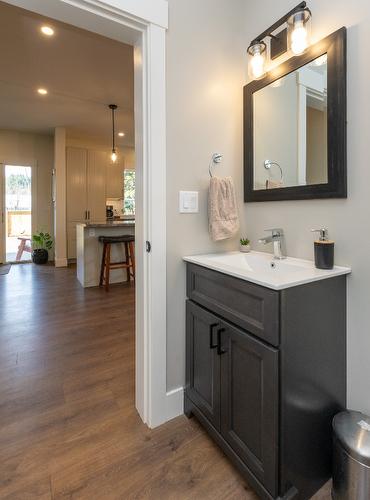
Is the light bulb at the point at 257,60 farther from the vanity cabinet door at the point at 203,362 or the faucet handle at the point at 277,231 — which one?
the vanity cabinet door at the point at 203,362

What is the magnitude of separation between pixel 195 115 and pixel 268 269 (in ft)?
3.04

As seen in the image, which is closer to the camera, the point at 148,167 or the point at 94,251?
the point at 148,167

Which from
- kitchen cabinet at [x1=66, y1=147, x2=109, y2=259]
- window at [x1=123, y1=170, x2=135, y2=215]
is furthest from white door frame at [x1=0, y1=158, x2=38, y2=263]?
window at [x1=123, y1=170, x2=135, y2=215]

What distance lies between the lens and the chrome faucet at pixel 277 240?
4.93ft

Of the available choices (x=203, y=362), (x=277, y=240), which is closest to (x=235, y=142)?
(x=277, y=240)

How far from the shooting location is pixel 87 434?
1.46 meters

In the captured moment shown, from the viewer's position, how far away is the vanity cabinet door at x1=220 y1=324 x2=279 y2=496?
101cm

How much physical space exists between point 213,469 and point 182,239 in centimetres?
109

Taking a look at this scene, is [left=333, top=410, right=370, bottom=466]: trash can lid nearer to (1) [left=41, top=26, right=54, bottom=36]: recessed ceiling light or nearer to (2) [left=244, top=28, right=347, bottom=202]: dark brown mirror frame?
(2) [left=244, top=28, right=347, bottom=202]: dark brown mirror frame

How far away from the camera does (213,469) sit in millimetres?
1260

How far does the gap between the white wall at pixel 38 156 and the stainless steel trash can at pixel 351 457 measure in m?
6.87

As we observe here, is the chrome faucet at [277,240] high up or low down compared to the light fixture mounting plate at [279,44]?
down

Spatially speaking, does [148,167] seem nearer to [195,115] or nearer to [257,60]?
[195,115]

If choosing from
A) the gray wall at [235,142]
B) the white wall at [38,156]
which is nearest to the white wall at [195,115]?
the gray wall at [235,142]
